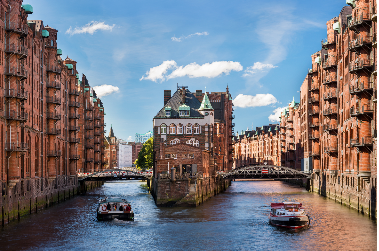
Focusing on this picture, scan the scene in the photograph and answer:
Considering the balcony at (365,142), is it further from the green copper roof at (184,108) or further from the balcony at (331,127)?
the green copper roof at (184,108)

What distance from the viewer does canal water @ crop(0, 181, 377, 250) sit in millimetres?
48312

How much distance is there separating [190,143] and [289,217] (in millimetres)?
59786

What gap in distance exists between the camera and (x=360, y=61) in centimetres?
6600

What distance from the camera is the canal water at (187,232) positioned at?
48312 mm

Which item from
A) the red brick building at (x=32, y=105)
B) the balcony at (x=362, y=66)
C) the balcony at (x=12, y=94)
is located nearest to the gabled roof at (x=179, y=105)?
the red brick building at (x=32, y=105)

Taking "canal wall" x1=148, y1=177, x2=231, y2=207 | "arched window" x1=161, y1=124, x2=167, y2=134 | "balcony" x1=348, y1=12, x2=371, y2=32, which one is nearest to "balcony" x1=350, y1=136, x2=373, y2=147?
"balcony" x1=348, y1=12, x2=371, y2=32

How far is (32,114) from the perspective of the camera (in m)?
76.1

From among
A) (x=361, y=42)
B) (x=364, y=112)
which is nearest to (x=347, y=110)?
(x=361, y=42)

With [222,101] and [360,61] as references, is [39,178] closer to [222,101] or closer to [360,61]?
[360,61]

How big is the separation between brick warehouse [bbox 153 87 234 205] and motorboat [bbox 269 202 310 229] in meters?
21.4

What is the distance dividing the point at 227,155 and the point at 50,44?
9433 cm

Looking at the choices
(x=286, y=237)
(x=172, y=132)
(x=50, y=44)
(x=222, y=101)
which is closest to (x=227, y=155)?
(x=222, y=101)

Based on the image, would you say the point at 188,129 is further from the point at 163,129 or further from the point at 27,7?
the point at 27,7

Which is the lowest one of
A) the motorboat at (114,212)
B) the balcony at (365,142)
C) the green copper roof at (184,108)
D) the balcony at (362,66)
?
the motorboat at (114,212)
